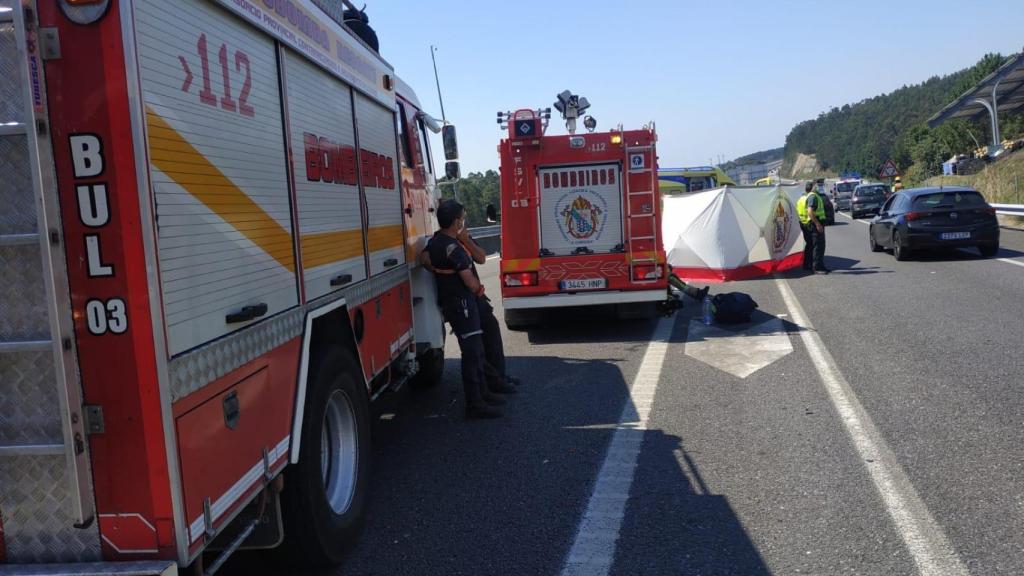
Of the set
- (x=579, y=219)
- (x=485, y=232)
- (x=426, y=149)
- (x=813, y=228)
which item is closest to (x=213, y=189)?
(x=426, y=149)

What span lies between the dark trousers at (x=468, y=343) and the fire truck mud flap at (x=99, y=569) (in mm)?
4197

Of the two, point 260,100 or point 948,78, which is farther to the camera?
point 948,78

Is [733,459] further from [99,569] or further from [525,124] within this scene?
[525,124]

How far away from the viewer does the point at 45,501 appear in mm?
2590

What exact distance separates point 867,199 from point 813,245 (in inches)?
921

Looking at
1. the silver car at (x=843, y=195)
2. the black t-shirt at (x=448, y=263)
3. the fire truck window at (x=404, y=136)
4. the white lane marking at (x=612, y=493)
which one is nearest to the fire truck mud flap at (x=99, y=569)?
→ the white lane marking at (x=612, y=493)

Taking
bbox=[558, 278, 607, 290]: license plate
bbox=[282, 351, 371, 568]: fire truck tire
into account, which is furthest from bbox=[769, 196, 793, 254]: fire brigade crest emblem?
bbox=[282, 351, 371, 568]: fire truck tire

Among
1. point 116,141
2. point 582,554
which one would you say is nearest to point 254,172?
point 116,141

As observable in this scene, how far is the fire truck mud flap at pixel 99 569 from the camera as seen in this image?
8.18ft

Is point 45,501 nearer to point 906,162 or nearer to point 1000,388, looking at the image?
point 1000,388

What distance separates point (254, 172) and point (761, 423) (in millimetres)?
4219

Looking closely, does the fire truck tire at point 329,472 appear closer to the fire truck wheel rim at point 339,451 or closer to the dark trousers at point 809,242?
the fire truck wheel rim at point 339,451

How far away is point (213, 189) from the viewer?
9.78 ft

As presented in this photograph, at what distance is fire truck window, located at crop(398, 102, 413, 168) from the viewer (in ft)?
22.0
